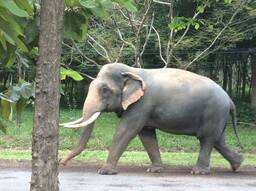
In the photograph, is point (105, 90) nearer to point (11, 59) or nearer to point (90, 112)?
point (90, 112)

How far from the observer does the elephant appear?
A: 998 cm

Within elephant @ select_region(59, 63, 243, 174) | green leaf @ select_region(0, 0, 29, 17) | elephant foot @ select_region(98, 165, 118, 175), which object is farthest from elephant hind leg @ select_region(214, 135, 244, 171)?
green leaf @ select_region(0, 0, 29, 17)

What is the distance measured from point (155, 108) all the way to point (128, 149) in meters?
4.61

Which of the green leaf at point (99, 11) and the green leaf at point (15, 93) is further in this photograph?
the green leaf at point (15, 93)

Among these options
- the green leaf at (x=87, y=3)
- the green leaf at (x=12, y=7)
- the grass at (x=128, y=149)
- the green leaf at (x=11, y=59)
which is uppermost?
the green leaf at (x=87, y=3)

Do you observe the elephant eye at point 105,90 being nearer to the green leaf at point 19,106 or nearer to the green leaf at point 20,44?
the green leaf at point 19,106

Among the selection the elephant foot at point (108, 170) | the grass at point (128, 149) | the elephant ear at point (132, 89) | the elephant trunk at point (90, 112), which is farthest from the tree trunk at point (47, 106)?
the grass at point (128, 149)

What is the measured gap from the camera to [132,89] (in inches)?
391

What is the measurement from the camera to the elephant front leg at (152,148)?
10164 mm

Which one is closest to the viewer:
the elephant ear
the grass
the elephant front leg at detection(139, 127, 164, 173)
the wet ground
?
the wet ground

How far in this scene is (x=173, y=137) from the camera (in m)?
16.0

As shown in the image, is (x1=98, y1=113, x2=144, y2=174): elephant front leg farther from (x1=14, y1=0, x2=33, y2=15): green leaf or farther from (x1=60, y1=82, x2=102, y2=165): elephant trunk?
(x1=14, y1=0, x2=33, y2=15): green leaf

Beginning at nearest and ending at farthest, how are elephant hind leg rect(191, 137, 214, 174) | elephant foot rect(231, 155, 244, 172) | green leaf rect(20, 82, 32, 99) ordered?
green leaf rect(20, 82, 32, 99) < elephant hind leg rect(191, 137, 214, 174) < elephant foot rect(231, 155, 244, 172)

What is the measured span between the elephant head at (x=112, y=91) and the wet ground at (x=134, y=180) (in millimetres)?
932
